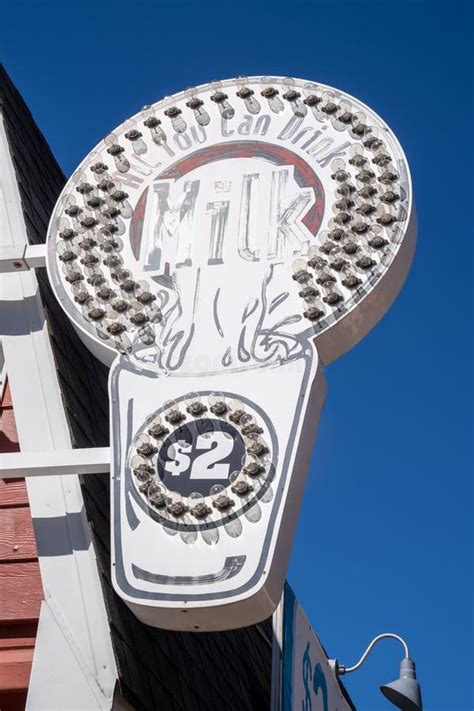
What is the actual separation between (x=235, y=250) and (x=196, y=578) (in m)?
1.82

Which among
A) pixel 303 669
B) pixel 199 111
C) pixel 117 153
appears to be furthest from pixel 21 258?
pixel 303 669

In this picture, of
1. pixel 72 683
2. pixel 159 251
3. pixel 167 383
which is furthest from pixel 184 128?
pixel 72 683

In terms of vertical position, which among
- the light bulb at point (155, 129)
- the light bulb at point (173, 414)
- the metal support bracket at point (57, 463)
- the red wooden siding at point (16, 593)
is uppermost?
the light bulb at point (155, 129)

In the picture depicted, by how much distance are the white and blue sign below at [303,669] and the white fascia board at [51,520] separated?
4.14ft

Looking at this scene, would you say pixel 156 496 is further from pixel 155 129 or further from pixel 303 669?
pixel 155 129

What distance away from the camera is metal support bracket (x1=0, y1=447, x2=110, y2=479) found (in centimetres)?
545

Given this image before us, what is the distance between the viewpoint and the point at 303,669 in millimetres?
6641

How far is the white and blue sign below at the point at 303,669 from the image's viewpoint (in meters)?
6.23

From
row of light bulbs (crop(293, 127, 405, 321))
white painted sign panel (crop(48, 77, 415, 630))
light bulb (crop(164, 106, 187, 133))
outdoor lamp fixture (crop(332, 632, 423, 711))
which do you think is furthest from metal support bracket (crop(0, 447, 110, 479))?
outdoor lamp fixture (crop(332, 632, 423, 711))

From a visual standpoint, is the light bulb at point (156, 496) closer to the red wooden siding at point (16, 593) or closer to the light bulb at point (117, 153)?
the red wooden siding at point (16, 593)

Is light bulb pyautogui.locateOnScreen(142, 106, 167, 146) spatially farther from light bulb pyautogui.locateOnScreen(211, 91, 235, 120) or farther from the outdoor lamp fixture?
the outdoor lamp fixture

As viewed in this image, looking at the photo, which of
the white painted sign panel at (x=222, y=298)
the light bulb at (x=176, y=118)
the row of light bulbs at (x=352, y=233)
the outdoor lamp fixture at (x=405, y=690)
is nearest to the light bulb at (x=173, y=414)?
the white painted sign panel at (x=222, y=298)

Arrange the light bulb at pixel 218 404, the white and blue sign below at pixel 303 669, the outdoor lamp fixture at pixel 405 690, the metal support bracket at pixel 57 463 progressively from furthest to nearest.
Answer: the outdoor lamp fixture at pixel 405 690, the white and blue sign below at pixel 303 669, the metal support bracket at pixel 57 463, the light bulb at pixel 218 404

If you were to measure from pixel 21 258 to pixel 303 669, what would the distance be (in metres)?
2.69
